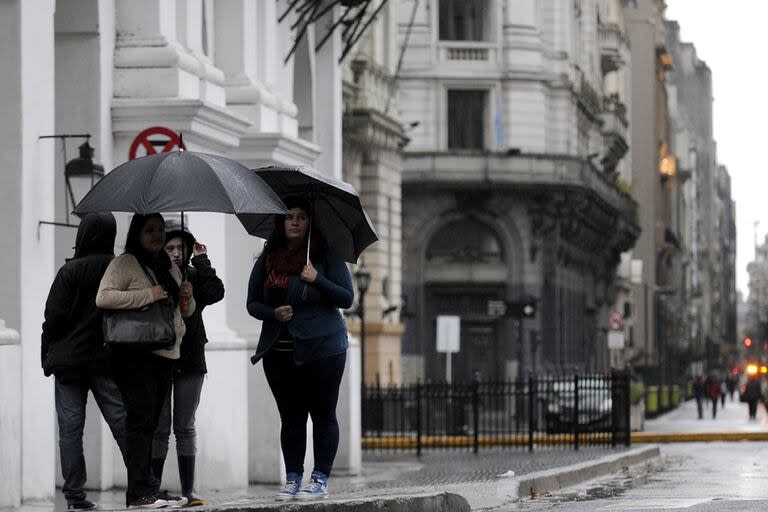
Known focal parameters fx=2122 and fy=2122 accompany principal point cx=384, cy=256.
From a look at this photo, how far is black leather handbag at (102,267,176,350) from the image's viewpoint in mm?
12203

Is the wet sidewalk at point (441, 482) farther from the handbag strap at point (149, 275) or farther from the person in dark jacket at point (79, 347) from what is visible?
the handbag strap at point (149, 275)

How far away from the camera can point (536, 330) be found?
62.1 m

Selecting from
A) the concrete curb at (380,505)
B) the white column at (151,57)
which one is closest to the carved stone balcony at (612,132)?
the white column at (151,57)

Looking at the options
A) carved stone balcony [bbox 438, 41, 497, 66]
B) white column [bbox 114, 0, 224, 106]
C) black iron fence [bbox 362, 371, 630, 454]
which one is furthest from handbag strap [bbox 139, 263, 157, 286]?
carved stone balcony [bbox 438, 41, 497, 66]

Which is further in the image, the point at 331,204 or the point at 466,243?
the point at 466,243

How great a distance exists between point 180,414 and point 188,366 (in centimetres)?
30

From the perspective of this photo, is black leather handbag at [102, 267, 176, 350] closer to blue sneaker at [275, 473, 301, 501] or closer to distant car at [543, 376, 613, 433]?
blue sneaker at [275, 473, 301, 501]

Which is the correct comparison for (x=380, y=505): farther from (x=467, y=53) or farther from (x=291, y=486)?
(x=467, y=53)

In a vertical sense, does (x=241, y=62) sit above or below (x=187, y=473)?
above

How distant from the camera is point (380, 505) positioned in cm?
1323

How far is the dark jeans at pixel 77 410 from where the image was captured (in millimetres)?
12680

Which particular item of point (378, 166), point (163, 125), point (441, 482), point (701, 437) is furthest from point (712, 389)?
point (163, 125)

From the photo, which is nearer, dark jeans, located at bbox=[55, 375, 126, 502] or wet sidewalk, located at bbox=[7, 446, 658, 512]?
dark jeans, located at bbox=[55, 375, 126, 502]

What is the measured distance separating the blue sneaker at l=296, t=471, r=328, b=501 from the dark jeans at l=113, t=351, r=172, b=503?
1.19m
